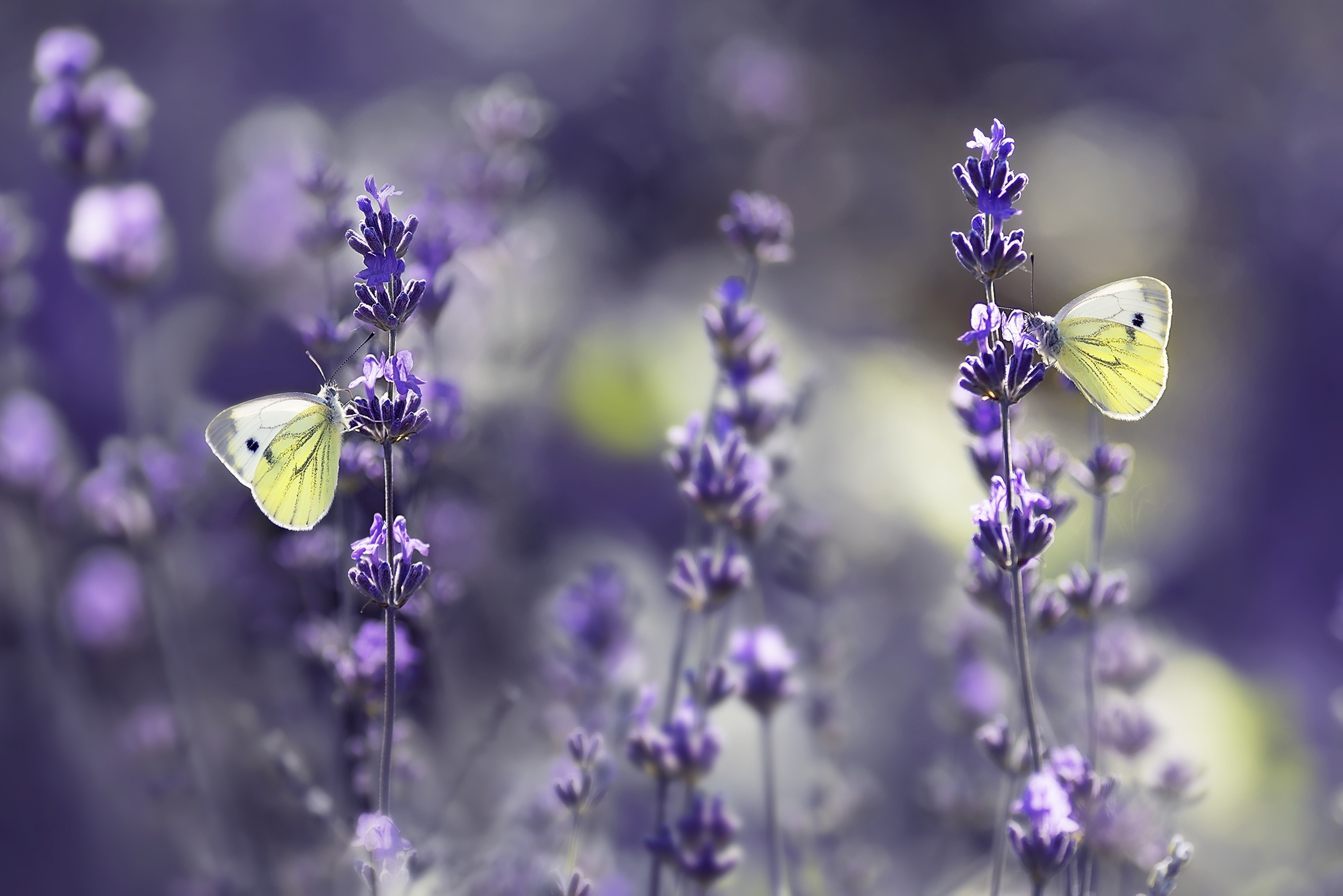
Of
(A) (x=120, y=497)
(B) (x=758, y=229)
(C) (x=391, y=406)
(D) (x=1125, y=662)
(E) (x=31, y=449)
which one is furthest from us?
(E) (x=31, y=449)

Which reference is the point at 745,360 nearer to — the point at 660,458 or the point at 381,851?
the point at 381,851

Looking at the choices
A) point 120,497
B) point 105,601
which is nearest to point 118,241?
point 120,497

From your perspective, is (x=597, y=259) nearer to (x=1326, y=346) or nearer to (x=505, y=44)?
(x=505, y=44)

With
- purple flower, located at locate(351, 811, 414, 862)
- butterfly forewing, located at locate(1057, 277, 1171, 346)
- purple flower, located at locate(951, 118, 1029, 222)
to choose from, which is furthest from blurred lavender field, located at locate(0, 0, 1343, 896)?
purple flower, located at locate(951, 118, 1029, 222)

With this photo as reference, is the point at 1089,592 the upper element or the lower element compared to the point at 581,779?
upper

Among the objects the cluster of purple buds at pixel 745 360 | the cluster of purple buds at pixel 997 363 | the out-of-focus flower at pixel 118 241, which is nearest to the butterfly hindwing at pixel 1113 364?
the cluster of purple buds at pixel 997 363

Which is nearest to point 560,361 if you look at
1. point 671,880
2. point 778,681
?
point 671,880

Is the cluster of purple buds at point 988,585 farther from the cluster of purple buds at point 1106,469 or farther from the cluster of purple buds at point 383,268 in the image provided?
the cluster of purple buds at point 383,268
